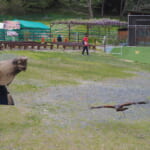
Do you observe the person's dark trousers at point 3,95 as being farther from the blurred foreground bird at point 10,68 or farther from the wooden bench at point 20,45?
the wooden bench at point 20,45

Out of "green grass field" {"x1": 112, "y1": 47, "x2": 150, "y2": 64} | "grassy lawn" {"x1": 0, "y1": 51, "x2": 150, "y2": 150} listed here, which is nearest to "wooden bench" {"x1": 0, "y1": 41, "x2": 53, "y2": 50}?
"green grass field" {"x1": 112, "y1": 47, "x2": 150, "y2": 64}

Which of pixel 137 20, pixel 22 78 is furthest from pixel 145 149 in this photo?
pixel 137 20

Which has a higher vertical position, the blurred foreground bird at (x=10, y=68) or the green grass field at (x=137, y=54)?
the blurred foreground bird at (x=10, y=68)

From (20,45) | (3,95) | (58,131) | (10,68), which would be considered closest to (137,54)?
(20,45)

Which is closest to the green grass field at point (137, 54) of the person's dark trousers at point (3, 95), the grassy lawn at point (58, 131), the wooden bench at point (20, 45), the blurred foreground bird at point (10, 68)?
the wooden bench at point (20, 45)

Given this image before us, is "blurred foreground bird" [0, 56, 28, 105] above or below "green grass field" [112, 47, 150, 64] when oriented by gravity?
above

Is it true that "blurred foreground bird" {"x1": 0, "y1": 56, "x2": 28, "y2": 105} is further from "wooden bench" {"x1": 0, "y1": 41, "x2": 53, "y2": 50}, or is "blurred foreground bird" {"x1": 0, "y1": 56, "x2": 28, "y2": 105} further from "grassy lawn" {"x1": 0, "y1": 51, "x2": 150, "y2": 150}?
"wooden bench" {"x1": 0, "y1": 41, "x2": 53, "y2": 50}

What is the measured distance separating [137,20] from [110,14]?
145ft

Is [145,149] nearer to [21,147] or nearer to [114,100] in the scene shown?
[21,147]

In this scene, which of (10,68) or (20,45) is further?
(20,45)

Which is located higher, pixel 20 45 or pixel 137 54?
pixel 20 45

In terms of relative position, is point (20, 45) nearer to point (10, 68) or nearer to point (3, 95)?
point (3, 95)

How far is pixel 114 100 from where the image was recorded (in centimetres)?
1084

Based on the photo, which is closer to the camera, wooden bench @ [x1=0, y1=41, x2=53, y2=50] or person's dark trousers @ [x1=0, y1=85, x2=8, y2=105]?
person's dark trousers @ [x1=0, y1=85, x2=8, y2=105]
